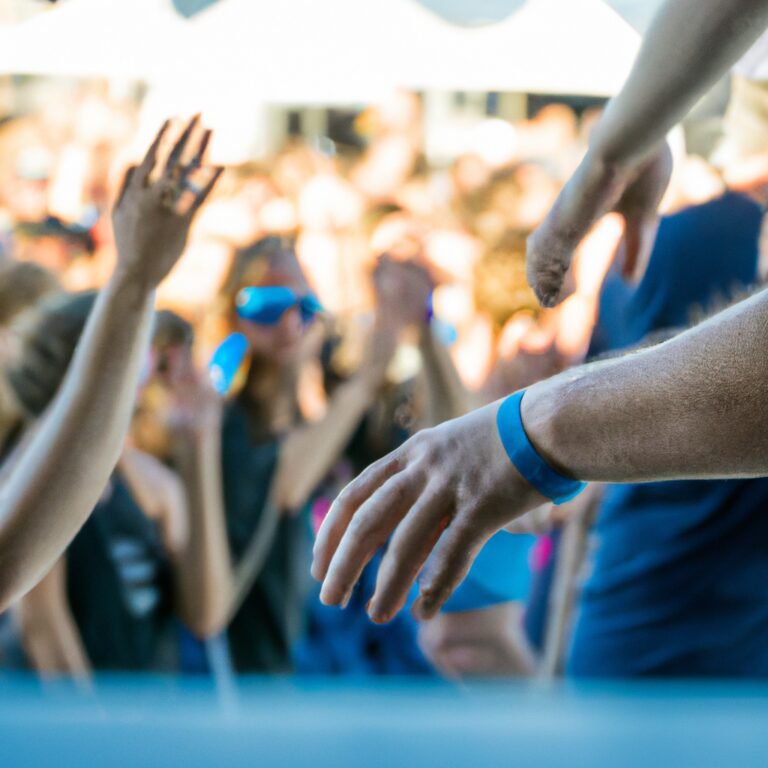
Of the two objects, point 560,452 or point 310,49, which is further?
point 310,49

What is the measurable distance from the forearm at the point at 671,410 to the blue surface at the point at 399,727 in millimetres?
948

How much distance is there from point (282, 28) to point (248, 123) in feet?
0.69

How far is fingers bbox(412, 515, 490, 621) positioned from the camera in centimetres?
56

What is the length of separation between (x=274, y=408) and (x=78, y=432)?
94cm

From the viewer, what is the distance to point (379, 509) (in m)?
0.57

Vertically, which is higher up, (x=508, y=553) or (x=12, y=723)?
(x=508, y=553)

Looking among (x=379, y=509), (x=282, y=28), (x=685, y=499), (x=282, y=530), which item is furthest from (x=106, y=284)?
(x=282, y=28)

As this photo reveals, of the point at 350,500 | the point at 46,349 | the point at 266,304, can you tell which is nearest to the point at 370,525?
the point at 350,500

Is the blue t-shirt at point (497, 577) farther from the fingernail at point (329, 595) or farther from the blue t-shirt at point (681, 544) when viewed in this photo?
the fingernail at point (329, 595)

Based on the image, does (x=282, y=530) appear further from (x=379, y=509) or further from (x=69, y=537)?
(x=379, y=509)

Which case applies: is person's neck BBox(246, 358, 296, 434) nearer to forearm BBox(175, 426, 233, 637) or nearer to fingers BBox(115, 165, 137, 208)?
forearm BBox(175, 426, 233, 637)

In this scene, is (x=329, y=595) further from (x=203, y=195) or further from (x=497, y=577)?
(x=497, y=577)

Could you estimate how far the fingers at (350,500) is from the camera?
0.59 meters

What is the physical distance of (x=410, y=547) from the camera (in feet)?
1.84
